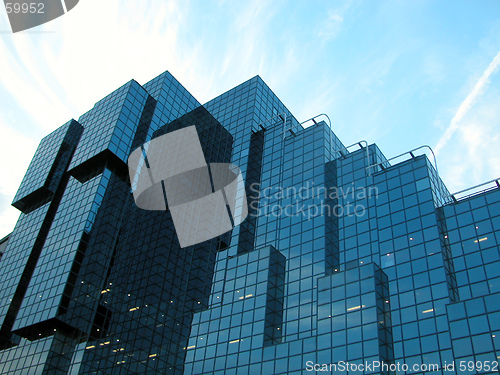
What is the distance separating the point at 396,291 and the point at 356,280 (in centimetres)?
390

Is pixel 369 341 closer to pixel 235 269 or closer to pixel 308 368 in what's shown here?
pixel 308 368

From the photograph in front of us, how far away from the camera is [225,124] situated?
85812 millimetres

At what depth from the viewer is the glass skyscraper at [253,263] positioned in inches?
1813

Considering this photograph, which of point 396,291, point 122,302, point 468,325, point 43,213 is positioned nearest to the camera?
point 468,325

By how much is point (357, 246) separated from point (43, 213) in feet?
180

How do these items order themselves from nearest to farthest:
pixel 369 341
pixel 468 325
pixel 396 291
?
pixel 468 325 → pixel 369 341 → pixel 396 291

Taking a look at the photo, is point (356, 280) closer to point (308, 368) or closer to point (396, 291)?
point (396, 291)

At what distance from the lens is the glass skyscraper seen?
46.1m

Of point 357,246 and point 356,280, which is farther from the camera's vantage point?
point 357,246

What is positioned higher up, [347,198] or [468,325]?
[347,198]

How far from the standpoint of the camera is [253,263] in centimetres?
5869

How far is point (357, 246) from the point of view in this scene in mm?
55656

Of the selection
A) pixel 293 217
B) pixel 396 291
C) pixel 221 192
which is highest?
pixel 221 192

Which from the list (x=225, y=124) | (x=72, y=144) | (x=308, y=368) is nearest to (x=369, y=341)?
(x=308, y=368)
